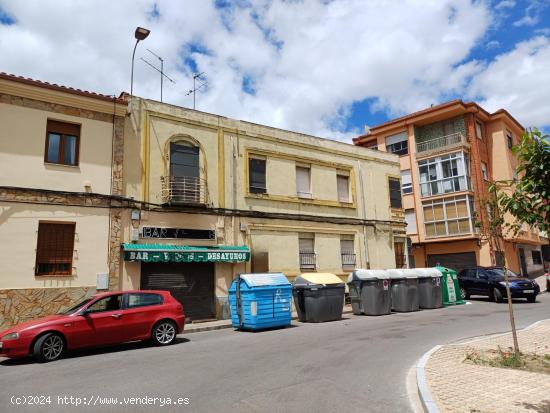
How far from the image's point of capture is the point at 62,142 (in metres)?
14.8

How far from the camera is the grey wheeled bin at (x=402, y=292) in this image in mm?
18297

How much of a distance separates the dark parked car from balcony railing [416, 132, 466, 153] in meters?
12.5

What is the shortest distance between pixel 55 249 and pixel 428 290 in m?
14.8

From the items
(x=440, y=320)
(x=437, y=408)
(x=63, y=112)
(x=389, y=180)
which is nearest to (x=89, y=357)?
(x=437, y=408)

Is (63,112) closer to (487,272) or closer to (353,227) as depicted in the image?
(353,227)

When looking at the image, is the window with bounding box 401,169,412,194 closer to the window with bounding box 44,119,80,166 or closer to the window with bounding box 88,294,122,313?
the window with bounding box 44,119,80,166

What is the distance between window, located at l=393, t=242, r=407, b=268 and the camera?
80.6 ft

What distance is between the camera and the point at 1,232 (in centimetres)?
1309

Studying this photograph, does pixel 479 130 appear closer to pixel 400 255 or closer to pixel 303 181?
pixel 400 255

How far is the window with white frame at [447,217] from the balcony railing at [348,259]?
41.1 ft

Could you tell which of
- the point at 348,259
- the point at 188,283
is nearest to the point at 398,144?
the point at 348,259

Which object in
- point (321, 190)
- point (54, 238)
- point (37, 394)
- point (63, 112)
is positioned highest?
point (63, 112)

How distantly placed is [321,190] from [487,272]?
30.3 ft

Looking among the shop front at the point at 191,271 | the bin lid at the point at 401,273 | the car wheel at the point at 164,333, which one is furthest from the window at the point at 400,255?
the car wheel at the point at 164,333
